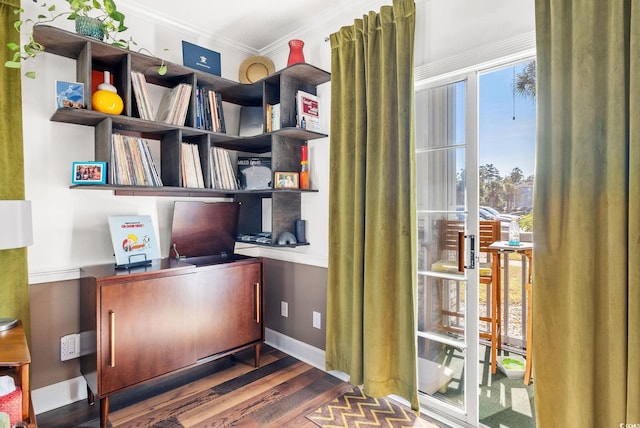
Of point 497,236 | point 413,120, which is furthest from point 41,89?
point 497,236

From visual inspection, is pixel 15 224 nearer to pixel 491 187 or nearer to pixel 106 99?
pixel 106 99

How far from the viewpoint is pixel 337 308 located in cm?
235

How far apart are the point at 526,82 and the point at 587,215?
2.31 meters

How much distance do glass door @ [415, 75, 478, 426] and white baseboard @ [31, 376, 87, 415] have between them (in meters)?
2.12

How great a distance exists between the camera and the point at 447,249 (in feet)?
6.78

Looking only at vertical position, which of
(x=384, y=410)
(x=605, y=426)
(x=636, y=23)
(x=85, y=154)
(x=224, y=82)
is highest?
(x=224, y=82)

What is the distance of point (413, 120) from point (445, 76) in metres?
0.32

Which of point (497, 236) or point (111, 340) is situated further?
point (497, 236)

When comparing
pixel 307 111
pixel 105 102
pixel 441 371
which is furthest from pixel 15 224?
pixel 441 371

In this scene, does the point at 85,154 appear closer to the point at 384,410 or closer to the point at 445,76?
the point at 445,76

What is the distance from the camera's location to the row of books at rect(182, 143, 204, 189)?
242cm

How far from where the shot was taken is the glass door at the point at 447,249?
1923 millimetres

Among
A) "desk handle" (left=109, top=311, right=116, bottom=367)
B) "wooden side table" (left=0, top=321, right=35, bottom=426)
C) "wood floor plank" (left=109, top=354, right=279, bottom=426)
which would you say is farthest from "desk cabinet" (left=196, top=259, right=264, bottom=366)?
"wooden side table" (left=0, top=321, right=35, bottom=426)

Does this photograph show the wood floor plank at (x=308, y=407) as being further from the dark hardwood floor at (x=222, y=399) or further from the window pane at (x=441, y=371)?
the window pane at (x=441, y=371)
